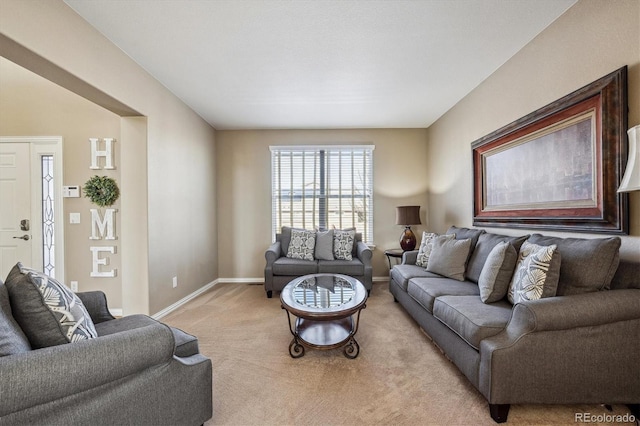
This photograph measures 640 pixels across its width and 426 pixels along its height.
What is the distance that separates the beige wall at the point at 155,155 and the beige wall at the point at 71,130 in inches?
18.4

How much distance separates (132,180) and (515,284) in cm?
350

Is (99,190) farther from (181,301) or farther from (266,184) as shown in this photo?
(266,184)

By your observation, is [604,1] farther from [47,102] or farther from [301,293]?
[47,102]

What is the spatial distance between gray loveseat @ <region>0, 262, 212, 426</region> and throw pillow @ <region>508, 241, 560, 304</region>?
1.96 meters

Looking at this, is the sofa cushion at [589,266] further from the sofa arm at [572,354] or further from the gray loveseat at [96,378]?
the gray loveseat at [96,378]

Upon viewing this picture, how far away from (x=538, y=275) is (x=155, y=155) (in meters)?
3.52

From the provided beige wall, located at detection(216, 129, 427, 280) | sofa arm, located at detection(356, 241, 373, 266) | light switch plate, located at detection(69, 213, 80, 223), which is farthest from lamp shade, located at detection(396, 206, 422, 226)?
light switch plate, located at detection(69, 213, 80, 223)

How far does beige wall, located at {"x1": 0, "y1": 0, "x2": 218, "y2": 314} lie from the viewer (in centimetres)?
171

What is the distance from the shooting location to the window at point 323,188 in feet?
14.7

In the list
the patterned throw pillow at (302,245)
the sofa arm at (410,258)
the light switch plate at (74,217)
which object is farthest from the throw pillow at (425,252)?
the light switch plate at (74,217)

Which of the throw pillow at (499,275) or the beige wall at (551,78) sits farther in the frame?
the throw pillow at (499,275)

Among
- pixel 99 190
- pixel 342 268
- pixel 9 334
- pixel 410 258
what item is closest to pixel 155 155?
pixel 99 190

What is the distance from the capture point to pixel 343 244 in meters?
3.90

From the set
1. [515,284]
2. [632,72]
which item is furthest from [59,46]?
[632,72]
